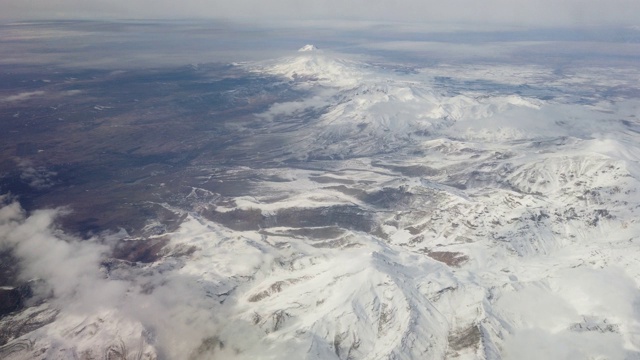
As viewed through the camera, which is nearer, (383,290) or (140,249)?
(383,290)

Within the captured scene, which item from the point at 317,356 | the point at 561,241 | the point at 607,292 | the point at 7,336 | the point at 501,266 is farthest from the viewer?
the point at 561,241

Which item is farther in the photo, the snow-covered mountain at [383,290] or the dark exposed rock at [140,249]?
the dark exposed rock at [140,249]

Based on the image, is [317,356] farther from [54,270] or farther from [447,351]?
[54,270]

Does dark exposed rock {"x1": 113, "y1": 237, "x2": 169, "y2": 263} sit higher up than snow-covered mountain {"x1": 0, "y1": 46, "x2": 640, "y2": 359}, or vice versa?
snow-covered mountain {"x1": 0, "y1": 46, "x2": 640, "y2": 359}

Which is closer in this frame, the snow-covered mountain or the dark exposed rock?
the snow-covered mountain

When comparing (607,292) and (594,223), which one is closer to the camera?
(607,292)

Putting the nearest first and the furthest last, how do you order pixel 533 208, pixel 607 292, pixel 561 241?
pixel 607 292, pixel 561 241, pixel 533 208

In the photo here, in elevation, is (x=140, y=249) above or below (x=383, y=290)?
below

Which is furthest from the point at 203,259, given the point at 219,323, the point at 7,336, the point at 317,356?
the point at 317,356

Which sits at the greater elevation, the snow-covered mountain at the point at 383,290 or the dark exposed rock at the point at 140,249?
A: the snow-covered mountain at the point at 383,290

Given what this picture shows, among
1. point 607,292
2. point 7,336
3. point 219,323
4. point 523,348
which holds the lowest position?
point 7,336

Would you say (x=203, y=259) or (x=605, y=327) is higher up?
(x=605, y=327)
